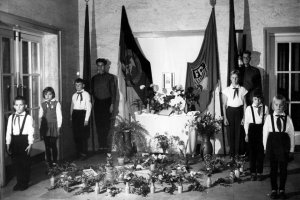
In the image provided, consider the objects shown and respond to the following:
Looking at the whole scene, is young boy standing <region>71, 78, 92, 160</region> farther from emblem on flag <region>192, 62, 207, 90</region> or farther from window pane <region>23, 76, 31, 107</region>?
emblem on flag <region>192, 62, 207, 90</region>

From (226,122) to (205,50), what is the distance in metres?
1.40

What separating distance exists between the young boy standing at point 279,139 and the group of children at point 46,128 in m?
2.95

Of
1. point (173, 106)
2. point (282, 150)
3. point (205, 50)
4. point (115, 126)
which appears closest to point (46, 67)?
point (115, 126)

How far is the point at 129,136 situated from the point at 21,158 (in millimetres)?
2266

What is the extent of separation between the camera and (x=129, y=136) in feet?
22.9

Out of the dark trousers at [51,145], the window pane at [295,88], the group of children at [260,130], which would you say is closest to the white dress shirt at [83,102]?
the dark trousers at [51,145]

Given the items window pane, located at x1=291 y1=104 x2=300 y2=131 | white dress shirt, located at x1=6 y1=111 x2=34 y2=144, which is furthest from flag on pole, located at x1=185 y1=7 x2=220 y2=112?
white dress shirt, located at x1=6 y1=111 x2=34 y2=144

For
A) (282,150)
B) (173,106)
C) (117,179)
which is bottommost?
(117,179)

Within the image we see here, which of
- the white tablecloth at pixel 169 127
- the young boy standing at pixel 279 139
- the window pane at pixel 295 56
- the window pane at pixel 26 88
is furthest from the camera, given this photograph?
the window pane at pixel 295 56

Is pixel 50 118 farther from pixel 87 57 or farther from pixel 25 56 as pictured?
pixel 87 57

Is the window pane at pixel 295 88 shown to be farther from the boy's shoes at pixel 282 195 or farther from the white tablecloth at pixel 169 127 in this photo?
the boy's shoes at pixel 282 195

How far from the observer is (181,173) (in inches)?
204

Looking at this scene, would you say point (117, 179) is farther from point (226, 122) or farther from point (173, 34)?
point (173, 34)

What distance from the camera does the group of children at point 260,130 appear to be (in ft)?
14.9
